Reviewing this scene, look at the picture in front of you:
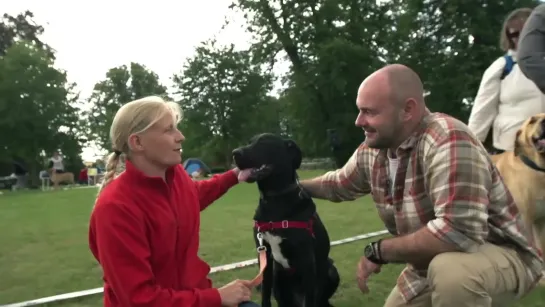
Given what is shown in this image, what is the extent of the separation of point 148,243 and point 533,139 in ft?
8.10

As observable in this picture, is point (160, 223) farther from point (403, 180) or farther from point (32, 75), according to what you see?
point (32, 75)

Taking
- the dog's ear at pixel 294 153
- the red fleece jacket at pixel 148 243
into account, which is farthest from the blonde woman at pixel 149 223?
the dog's ear at pixel 294 153

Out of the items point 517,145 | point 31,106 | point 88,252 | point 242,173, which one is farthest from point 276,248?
point 31,106

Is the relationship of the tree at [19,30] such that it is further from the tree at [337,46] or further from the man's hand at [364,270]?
the man's hand at [364,270]

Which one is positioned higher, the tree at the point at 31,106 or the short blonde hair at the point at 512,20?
the tree at the point at 31,106

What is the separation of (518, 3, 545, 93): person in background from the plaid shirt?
117 cm

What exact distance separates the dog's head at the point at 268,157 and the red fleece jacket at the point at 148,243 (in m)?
0.84

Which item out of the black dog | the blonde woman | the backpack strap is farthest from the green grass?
the blonde woman

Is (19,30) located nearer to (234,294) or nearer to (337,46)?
(337,46)

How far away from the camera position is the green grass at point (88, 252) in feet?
14.4

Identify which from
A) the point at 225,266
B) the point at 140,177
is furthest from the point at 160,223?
the point at 225,266

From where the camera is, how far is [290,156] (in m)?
3.59

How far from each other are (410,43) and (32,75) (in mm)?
20105

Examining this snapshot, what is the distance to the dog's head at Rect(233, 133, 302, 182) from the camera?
3467 millimetres
